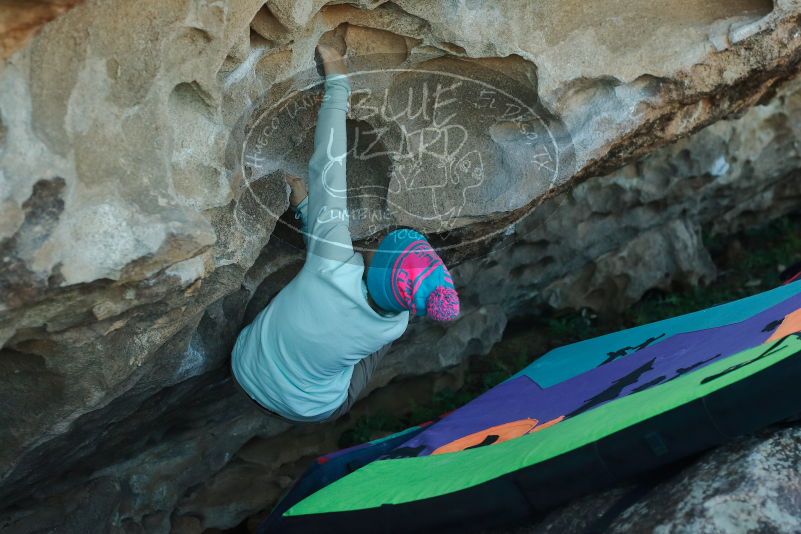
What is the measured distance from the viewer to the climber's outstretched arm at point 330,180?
1730 millimetres

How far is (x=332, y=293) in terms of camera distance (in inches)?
69.9

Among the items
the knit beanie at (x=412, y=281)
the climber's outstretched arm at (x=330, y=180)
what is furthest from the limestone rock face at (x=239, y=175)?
the knit beanie at (x=412, y=281)

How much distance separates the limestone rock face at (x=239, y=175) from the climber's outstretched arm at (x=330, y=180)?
2.9 inches

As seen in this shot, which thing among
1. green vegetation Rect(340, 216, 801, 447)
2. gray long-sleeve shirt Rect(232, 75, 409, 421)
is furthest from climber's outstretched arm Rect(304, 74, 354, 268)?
green vegetation Rect(340, 216, 801, 447)

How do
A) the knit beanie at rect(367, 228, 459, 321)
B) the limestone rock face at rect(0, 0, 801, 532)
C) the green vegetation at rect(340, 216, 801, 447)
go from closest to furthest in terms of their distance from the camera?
the limestone rock face at rect(0, 0, 801, 532), the knit beanie at rect(367, 228, 459, 321), the green vegetation at rect(340, 216, 801, 447)

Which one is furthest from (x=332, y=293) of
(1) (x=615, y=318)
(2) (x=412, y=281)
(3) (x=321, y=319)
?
(1) (x=615, y=318)

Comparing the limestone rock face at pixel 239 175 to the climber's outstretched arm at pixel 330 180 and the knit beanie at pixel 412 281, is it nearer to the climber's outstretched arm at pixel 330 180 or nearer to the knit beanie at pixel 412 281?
the climber's outstretched arm at pixel 330 180

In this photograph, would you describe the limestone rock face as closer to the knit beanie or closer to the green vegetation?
the green vegetation

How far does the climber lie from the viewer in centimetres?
171

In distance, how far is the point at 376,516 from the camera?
5.91 ft

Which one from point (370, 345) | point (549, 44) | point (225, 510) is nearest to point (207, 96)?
point (370, 345)

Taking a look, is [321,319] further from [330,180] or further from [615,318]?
[615,318]

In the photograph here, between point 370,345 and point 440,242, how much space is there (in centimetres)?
42

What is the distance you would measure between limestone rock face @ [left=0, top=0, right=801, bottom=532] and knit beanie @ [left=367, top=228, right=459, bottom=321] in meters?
0.27
